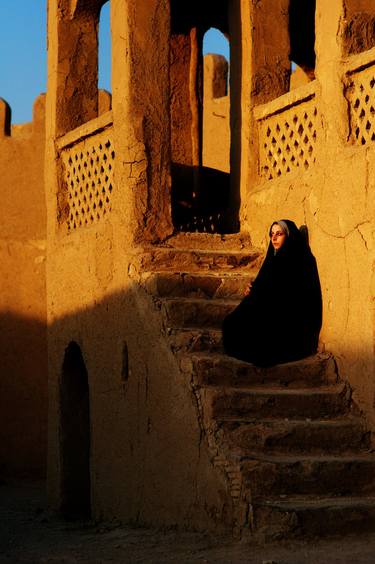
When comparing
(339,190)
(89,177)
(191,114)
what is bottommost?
(339,190)

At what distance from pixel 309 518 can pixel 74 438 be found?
460cm

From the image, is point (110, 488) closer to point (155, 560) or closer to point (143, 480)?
point (143, 480)

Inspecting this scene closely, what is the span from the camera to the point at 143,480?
8938 mm

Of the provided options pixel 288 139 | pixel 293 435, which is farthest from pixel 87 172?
pixel 293 435

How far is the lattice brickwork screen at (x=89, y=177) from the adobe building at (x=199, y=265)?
25 mm

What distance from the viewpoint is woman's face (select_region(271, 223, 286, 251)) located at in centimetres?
881

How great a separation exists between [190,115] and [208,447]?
17.5 feet

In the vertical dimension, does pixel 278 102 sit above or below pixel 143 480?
above

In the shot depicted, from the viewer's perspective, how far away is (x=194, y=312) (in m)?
8.84

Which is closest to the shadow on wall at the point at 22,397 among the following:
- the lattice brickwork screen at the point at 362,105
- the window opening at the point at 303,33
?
the window opening at the point at 303,33

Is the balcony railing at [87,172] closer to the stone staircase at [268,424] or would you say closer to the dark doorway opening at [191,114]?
the dark doorway opening at [191,114]

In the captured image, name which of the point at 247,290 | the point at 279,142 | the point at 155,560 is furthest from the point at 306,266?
the point at 155,560

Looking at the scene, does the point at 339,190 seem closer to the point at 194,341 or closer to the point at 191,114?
the point at 194,341

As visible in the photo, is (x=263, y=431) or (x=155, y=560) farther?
(x=263, y=431)
